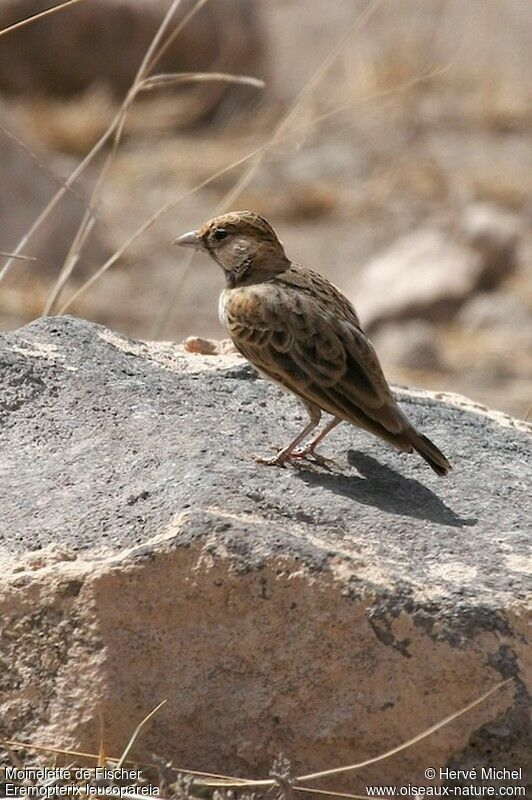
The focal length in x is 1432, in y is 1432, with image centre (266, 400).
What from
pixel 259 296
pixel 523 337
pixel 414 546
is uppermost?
pixel 523 337

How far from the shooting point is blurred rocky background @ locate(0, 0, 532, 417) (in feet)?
30.2

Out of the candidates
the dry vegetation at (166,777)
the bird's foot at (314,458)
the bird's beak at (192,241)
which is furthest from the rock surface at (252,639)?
the bird's beak at (192,241)

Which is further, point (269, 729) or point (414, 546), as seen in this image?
point (414, 546)

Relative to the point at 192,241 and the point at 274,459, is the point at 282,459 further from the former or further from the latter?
the point at 192,241

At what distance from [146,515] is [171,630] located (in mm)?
303

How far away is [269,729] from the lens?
3113 mm

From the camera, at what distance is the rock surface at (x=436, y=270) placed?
9.30 metres

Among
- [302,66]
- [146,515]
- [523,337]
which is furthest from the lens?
[302,66]

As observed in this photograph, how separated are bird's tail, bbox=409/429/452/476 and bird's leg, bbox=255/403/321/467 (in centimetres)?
32

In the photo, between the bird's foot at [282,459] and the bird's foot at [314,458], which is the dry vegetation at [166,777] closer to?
the bird's foot at [282,459]

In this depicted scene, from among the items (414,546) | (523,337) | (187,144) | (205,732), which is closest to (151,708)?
(205,732)

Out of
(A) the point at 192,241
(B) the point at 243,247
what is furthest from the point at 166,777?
(A) the point at 192,241

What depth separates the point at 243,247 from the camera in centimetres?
446

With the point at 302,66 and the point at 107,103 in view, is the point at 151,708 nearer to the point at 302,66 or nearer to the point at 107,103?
the point at 107,103
